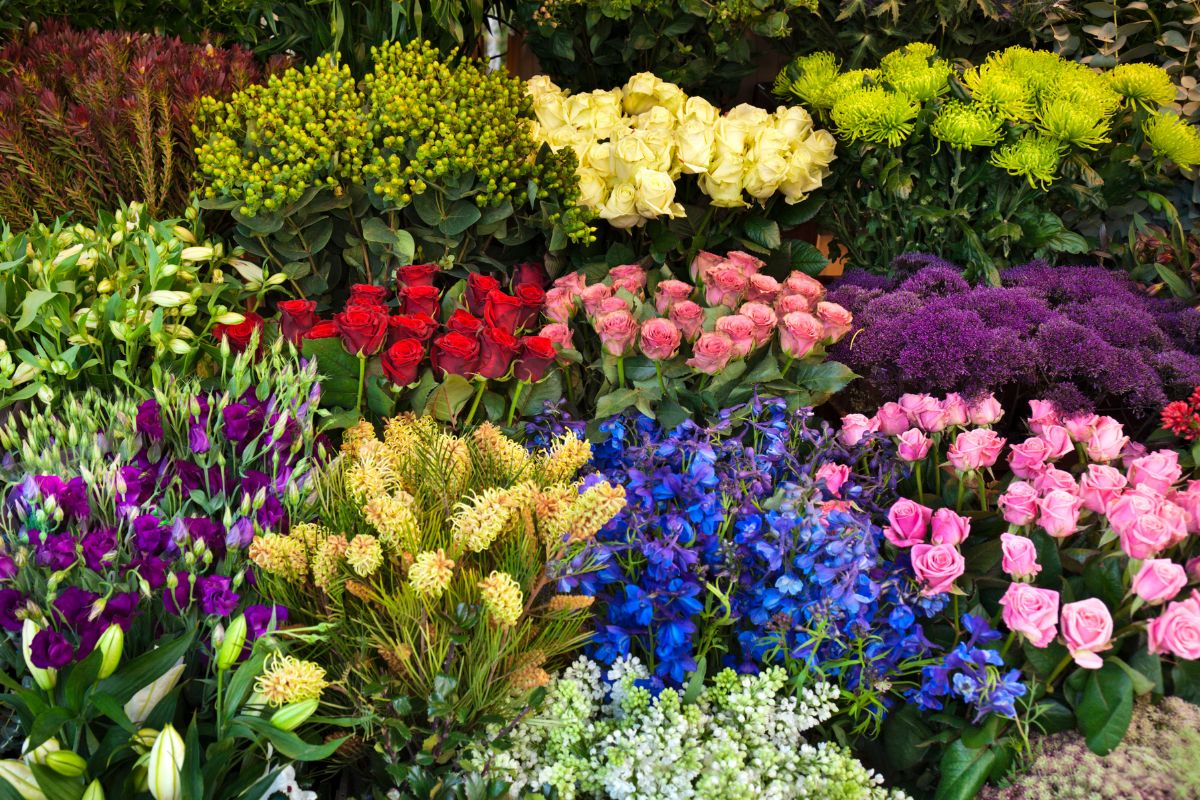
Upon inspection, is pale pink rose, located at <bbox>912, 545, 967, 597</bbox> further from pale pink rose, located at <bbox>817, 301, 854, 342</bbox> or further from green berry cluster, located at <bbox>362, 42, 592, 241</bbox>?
green berry cluster, located at <bbox>362, 42, 592, 241</bbox>

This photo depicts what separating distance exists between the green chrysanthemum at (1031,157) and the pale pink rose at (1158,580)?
1.05 m

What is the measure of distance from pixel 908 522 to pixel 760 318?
0.49 m

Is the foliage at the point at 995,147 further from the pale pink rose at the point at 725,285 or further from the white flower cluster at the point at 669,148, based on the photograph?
the pale pink rose at the point at 725,285

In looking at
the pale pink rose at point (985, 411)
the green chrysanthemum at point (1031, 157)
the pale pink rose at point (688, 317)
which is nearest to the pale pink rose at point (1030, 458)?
the pale pink rose at point (985, 411)

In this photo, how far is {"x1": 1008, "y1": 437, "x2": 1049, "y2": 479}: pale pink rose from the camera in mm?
1370

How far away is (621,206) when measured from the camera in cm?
191

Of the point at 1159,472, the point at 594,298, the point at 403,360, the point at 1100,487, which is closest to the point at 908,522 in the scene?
the point at 1100,487

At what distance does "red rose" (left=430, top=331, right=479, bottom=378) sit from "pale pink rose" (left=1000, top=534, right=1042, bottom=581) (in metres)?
0.89

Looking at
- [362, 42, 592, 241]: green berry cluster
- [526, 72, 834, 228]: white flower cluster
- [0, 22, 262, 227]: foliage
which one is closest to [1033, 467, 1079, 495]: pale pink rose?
[526, 72, 834, 228]: white flower cluster

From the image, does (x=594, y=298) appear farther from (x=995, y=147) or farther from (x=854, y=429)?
(x=995, y=147)

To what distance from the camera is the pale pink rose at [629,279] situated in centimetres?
181

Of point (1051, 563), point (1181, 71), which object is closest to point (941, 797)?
point (1051, 563)

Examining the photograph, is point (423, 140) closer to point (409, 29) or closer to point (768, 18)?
point (409, 29)

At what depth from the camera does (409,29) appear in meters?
2.10
